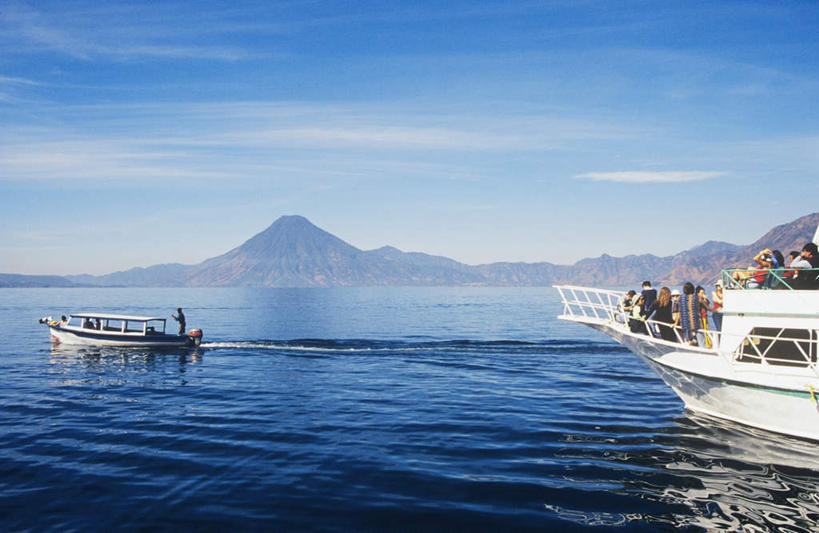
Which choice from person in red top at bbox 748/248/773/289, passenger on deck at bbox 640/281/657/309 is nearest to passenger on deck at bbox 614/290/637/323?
passenger on deck at bbox 640/281/657/309

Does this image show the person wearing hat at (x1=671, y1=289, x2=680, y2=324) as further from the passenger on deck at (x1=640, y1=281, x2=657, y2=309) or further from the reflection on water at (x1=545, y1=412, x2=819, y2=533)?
the reflection on water at (x1=545, y1=412, x2=819, y2=533)

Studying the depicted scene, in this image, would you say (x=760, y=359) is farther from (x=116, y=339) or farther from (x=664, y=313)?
(x=116, y=339)

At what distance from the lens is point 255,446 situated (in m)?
17.0

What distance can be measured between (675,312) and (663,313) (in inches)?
24.0

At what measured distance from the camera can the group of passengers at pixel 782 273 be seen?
16547 millimetres

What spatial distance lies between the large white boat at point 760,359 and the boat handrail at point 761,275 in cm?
5

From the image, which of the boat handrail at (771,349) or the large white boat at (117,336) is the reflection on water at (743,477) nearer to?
the boat handrail at (771,349)

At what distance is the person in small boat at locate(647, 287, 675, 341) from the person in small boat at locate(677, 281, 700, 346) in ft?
1.99

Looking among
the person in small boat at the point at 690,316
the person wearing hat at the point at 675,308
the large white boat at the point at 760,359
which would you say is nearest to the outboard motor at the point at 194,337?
the large white boat at the point at 760,359

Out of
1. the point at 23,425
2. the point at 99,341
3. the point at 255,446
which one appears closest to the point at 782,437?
the point at 255,446

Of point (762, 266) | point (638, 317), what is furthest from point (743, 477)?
point (762, 266)

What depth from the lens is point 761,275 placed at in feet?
59.8

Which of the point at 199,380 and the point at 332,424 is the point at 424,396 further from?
the point at 199,380

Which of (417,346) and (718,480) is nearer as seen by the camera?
(718,480)
